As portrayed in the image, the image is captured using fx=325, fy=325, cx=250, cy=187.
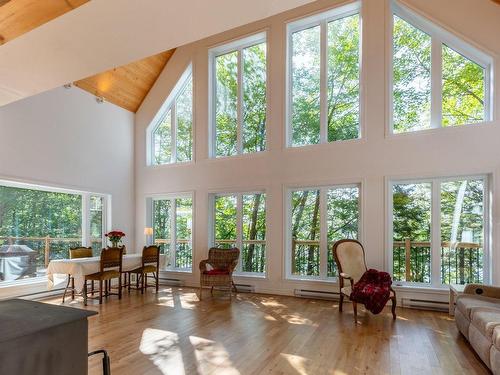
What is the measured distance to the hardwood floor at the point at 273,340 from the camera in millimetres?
2930

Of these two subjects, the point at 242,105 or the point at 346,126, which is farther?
the point at 242,105

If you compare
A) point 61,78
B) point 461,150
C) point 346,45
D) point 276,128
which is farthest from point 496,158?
point 61,78

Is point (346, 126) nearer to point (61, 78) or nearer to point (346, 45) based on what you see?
point (346, 45)

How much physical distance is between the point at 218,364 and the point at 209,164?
4.47m

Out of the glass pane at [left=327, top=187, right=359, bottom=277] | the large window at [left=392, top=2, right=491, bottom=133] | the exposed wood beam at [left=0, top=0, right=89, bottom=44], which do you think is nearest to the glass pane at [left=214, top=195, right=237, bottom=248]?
the glass pane at [left=327, top=187, right=359, bottom=277]

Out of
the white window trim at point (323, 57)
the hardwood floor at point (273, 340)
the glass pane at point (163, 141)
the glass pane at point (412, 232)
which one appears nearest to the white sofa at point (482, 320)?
the hardwood floor at point (273, 340)

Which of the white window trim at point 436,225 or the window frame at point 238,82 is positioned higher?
the window frame at point 238,82

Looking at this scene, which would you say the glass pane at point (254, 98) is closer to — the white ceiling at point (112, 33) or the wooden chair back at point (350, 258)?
the wooden chair back at point (350, 258)

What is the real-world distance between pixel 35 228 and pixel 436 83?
23.8 feet

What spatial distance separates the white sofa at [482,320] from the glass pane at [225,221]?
4.07 meters

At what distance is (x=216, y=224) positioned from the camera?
6.90 metres

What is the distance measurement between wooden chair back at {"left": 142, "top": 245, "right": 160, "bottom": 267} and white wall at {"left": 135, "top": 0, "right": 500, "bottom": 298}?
81 centimetres

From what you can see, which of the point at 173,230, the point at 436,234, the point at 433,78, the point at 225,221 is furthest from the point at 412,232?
the point at 173,230

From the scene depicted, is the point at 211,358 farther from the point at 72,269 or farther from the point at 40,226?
the point at 40,226
